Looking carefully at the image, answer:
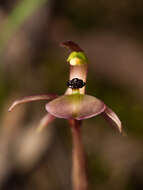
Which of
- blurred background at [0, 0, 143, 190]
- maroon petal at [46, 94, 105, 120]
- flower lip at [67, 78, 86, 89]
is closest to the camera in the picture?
maroon petal at [46, 94, 105, 120]

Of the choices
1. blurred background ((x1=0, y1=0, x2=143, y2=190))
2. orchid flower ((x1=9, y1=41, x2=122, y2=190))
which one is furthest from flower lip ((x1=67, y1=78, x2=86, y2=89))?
blurred background ((x1=0, y1=0, x2=143, y2=190))

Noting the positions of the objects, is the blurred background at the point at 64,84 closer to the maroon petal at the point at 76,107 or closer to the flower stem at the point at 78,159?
the flower stem at the point at 78,159

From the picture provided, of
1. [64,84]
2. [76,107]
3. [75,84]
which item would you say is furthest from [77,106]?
[64,84]

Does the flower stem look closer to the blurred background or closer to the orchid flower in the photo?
the orchid flower

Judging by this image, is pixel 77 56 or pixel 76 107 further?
pixel 77 56

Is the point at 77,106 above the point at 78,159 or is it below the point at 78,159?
above

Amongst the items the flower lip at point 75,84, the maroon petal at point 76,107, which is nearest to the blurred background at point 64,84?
the flower lip at point 75,84

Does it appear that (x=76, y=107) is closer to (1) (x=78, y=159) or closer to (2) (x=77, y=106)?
(2) (x=77, y=106)
